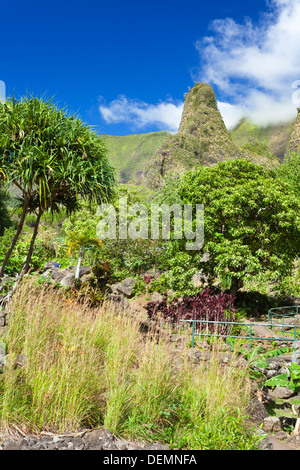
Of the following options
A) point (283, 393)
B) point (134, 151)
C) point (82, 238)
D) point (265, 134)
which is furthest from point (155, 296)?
point (134, 151)

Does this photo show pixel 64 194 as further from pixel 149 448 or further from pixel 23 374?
pixel 149 448

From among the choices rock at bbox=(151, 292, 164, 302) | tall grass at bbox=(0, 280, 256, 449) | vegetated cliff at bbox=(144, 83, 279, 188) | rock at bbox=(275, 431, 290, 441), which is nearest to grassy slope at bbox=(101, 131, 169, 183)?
vegetated cliff at bbox=(144, 83, 279, 188)

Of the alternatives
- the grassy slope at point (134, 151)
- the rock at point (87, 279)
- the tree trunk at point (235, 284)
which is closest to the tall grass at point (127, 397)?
the rock at point (87, 279)

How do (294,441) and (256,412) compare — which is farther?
(256,412)

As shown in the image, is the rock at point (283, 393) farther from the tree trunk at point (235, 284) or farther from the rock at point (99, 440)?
the tree trunk at point (235, 284)

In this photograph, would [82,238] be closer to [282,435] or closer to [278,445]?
[282,435]

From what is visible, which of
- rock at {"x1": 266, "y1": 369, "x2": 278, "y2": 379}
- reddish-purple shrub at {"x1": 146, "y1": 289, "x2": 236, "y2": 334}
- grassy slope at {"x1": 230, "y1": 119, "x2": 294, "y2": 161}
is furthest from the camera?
grassy slope at {"x1": 230, "y1": 119, "x2": 294, "y2": 161}

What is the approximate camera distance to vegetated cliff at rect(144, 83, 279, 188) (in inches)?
2874

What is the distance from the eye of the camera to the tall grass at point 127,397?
3115 millimetres

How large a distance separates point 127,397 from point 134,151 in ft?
608

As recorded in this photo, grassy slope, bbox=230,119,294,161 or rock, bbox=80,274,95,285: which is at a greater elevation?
grassy slope, bbox=230,119,294,161

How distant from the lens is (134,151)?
18188cm

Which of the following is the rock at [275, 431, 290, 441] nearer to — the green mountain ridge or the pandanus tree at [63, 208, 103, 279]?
the pandanus tree at [63, 208, 103, 279]

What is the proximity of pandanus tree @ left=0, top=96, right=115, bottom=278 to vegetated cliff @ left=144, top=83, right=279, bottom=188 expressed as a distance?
55.7 meters
